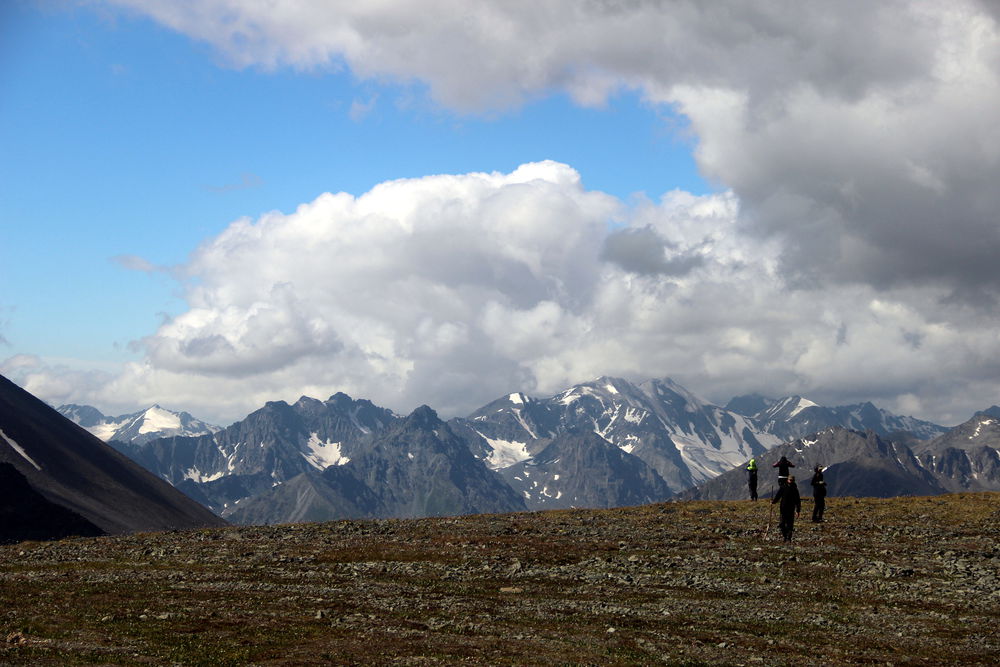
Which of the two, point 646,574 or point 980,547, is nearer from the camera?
point 646,574

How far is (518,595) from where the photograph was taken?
36.2 metres

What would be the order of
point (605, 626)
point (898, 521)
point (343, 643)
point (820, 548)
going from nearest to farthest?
1. point (343, 643)
2. point (605, 626)
3. point (820, 548)
4. point (898, 521)

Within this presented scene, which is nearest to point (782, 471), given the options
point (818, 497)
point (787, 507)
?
point (818, 497)

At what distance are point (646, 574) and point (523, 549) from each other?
29.3 ft

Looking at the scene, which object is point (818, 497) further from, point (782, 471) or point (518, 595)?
point (518, 595)

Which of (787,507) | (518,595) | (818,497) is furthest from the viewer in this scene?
(818,497)

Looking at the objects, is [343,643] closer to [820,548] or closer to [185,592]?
[185,592]

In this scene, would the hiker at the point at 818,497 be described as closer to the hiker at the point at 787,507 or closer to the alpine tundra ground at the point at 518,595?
the alpine tundra ground at the point at 518,595

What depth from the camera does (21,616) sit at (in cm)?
3002

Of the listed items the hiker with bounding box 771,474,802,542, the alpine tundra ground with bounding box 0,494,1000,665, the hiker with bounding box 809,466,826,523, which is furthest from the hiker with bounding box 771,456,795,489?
the alpine tundra ground with bounding box 0,494,1000,665

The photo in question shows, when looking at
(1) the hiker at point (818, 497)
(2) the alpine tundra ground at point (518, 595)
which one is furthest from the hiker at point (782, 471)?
(2) the alpine tundra ground at point (518, 595)

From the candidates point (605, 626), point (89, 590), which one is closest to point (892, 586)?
point (605, 626)

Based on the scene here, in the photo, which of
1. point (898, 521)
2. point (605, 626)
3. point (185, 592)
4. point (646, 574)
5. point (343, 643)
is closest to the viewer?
point (343, 643)

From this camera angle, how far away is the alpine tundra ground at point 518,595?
26.3 meters
